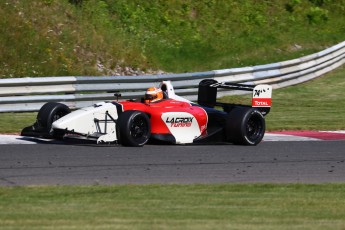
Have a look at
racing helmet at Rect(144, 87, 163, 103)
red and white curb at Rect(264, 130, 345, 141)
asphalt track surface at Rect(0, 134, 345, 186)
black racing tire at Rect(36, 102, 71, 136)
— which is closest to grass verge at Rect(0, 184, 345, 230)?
asphalt track surface at Rect(0, 134, 345, 186)

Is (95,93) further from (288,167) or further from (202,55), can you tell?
(288,167)

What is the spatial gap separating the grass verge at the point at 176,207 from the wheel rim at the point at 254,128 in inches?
165

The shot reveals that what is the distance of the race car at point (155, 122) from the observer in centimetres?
1381

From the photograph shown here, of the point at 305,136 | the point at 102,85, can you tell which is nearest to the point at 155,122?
the point at 305,136

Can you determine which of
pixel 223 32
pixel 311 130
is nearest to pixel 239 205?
pixel 311 130

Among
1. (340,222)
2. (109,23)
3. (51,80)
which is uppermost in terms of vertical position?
(109,23)

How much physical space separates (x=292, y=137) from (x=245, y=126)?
1.89 m

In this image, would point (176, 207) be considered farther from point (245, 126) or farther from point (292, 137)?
point (292, 137)

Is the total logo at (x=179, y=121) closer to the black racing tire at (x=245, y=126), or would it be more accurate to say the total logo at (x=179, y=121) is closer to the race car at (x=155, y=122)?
the race car at (x=155, y=122)

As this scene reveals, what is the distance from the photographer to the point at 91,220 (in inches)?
322

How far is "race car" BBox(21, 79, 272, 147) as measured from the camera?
13.8 metres

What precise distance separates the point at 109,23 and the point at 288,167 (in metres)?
13.4

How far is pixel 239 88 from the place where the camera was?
15.5 meters

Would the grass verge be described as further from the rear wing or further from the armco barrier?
the armco barrier
